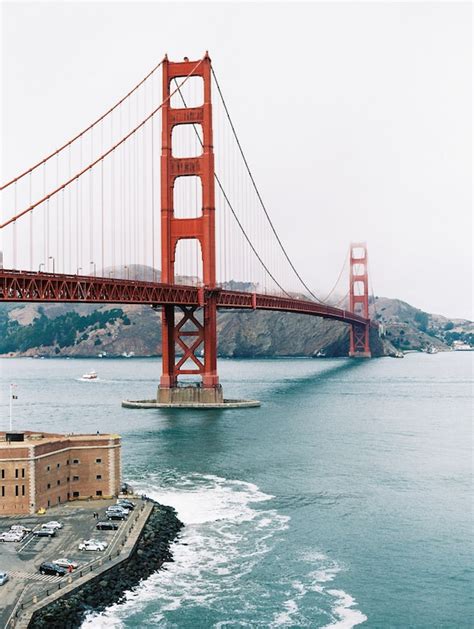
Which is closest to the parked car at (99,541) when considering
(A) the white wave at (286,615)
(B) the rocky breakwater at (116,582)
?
(B) the rocky breakwater at (116,582)

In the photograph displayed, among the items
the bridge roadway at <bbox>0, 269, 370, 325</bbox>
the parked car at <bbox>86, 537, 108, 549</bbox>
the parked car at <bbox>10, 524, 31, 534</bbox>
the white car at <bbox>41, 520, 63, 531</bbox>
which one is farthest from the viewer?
the bridge roadway at <bbox>0, 269, 370, 325</bbox>

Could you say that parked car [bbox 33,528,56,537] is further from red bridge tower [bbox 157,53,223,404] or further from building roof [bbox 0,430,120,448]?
red bridge tower [bbox 157,53,223,404]

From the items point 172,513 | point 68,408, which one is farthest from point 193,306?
point 172,513

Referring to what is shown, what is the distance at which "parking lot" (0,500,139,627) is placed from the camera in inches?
1188

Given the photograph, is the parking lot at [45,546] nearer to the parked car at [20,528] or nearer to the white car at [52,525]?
the white car at [52,525]

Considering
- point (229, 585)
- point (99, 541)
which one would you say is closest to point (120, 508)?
point (99, 541)

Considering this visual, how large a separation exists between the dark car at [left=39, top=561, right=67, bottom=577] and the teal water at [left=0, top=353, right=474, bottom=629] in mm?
2605

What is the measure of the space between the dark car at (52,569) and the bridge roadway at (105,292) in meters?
25.2

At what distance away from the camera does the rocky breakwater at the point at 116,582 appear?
28.3m

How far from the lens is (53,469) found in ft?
135

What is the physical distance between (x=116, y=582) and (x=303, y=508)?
1467 centimetres

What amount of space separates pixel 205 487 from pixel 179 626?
1893 cm

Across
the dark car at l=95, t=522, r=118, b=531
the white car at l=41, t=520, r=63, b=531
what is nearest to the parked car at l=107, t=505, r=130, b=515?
the dark car at l=95, t=522, r=118, b=531

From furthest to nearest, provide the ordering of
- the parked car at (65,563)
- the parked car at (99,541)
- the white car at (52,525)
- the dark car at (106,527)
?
the dark car at (106,527) < the white car at (52,525) < the parked car at (99,541) < the parked car at (65,563)
